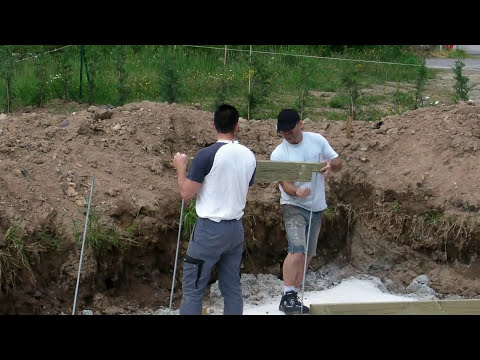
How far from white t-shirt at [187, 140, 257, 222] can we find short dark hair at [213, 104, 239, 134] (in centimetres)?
8

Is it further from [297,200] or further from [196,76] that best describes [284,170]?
[196,76]

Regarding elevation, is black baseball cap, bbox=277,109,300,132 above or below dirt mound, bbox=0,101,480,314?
above

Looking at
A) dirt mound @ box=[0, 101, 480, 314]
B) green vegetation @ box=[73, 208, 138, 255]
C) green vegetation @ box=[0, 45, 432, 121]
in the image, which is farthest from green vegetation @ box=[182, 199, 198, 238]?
green vegetation @ box=[0, 45, 432, 121]

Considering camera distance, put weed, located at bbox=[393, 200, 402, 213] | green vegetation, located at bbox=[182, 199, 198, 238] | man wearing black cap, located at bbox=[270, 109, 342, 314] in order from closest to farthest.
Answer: man wearing black cap, located at bbox=[270, 109, 342, 314]
green vegetation, located at bbox=[182, 199, 198, 238]
weed, located at bbox=[393, 200, 402, 213]

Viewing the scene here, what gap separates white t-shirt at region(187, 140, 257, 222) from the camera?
549cm

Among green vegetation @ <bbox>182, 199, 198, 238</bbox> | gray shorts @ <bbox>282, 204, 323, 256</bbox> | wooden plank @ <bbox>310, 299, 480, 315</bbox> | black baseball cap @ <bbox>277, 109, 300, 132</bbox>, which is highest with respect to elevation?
black baseball cap @ <bbox>277, 109, 300, 132</bbox>

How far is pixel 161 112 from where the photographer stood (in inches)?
359

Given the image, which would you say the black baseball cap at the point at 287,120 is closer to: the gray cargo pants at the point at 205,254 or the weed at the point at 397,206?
the gray cargo pants at the point at 205,254

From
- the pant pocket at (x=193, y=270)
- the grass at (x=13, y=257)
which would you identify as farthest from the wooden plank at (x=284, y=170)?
the grass at (x=13, y=257)

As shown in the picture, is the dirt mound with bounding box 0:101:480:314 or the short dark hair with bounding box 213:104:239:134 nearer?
the short dark hair with bounding box 213:104:239:134

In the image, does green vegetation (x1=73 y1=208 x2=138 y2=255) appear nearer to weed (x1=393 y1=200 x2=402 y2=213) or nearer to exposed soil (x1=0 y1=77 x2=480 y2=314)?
exposed soil (x1=0 y1=77 x2=480 y2=314)

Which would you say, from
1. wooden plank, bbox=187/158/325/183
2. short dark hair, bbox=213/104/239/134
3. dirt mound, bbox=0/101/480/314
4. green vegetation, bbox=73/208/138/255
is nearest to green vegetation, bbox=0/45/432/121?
dirt mound, bbox=0/101/480/314

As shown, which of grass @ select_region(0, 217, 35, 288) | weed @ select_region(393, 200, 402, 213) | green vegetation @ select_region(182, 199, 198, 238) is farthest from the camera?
weed @ select_region(393, 200, 402, 213)

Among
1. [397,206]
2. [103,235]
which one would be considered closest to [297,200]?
[103,235]
